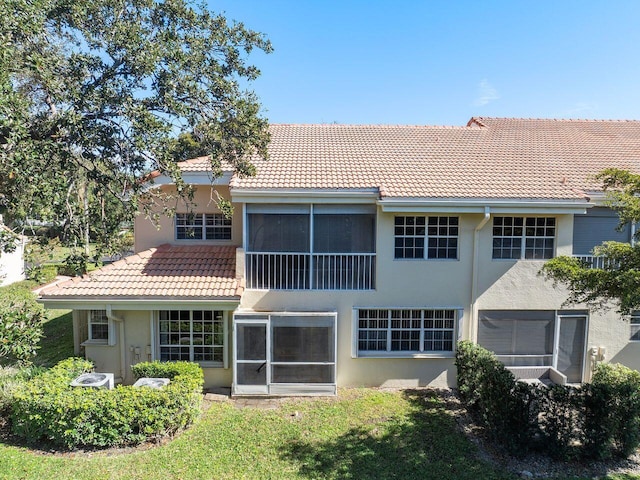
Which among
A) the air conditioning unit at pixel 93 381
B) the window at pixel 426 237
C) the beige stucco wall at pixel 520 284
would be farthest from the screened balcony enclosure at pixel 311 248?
the air conditioning unit at pixel 93 381

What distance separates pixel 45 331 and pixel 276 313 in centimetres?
1395

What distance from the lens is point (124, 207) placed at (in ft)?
31.3

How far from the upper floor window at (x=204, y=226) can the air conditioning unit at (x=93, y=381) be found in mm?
5533

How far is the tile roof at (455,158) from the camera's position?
486 inches

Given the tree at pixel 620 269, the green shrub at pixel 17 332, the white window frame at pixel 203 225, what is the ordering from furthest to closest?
the white window frame at pixel 203 225
the tree at pixel 620 269
the green shrub at pixel 17 332

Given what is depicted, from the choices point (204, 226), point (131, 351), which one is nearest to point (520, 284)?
point (204, 226)

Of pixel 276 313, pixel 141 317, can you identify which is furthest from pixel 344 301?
pixel 141 317

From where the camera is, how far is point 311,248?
1251 centimetres

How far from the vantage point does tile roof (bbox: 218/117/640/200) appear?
1235cm

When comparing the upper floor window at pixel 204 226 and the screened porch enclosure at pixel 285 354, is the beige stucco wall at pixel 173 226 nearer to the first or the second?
the upper floor window at pixel 204 226

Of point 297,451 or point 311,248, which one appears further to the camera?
point 311,248

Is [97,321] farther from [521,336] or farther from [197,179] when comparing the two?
[521,336]

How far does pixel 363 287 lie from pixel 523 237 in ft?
18.5

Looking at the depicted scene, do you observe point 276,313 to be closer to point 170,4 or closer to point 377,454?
point 377,454
